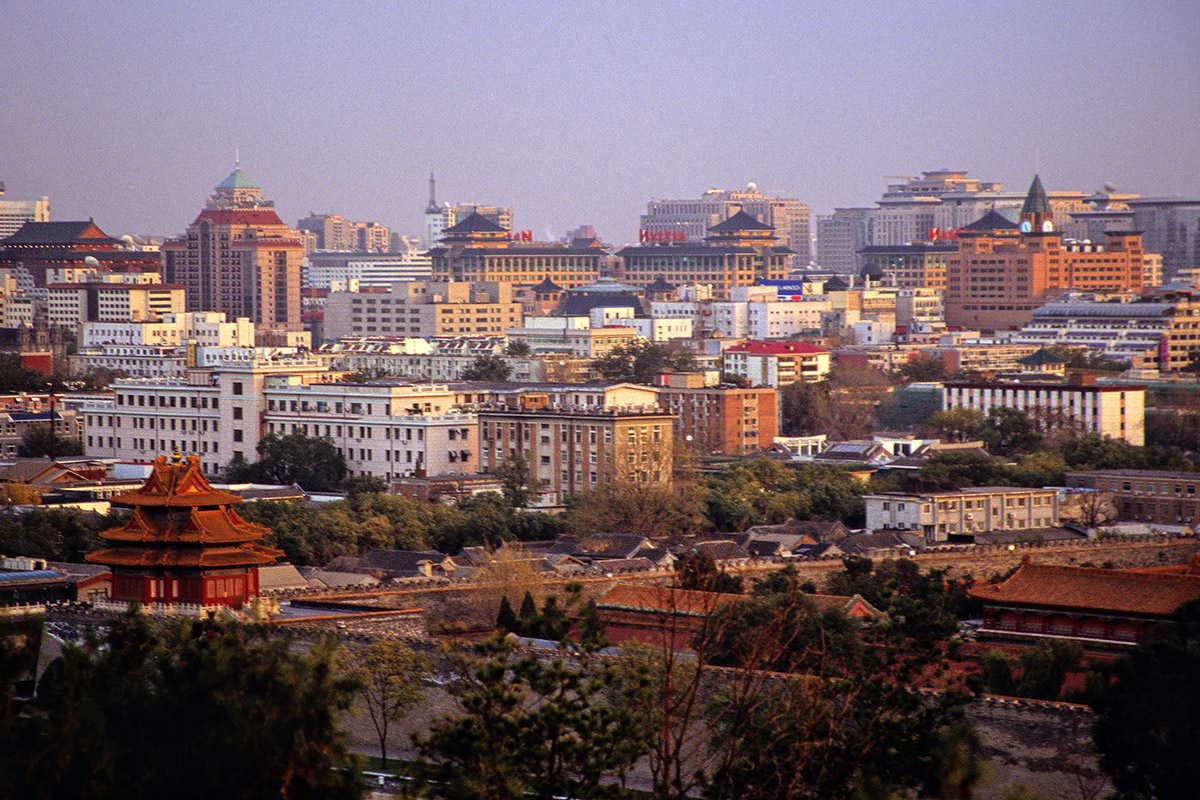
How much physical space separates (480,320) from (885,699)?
106 metres

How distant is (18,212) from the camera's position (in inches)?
7682

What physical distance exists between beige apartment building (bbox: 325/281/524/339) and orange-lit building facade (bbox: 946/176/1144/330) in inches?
1086

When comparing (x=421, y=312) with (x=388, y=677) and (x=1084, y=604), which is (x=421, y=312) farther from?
(x=388, y=677)

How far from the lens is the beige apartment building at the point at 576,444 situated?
67.2 meters

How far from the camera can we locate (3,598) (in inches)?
1578

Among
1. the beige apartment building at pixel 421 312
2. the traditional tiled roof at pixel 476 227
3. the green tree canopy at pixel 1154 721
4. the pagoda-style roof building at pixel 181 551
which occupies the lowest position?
the green tree canopy at pixel 1154 721

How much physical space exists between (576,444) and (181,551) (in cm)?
3117

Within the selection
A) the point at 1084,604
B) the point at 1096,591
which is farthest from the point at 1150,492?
the point at 1084,604

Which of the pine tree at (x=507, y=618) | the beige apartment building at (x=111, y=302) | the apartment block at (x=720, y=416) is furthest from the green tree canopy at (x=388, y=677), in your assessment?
the beige apartment building at (x=111, y=302)

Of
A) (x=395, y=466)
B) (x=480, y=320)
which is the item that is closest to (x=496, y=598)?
(x=395, y=466)

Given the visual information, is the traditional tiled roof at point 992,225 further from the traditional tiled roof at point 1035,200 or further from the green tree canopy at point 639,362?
the green tree canopy at point 639,362

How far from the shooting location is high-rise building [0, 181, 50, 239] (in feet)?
630

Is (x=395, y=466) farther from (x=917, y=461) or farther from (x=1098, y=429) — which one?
(x=1098, y=429)

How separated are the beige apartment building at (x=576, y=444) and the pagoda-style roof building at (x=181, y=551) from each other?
27.4m
